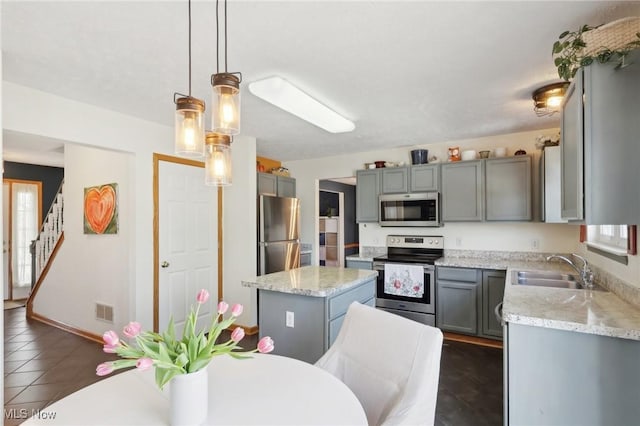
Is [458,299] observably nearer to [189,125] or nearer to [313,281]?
[313,281]

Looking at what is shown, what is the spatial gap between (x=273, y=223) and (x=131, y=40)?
8.90 feet

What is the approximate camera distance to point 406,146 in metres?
4.52

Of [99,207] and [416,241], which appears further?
[416,241]

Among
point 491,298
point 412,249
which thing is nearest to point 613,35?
point 491,298

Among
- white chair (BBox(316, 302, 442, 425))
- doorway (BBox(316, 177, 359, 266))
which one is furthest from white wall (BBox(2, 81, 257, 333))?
doorway (BBox(316, 177, 359, 266))

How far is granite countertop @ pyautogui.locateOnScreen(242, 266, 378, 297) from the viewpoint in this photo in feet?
7.27

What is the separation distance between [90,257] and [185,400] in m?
3.65

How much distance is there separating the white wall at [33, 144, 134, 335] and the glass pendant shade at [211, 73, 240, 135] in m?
2.32

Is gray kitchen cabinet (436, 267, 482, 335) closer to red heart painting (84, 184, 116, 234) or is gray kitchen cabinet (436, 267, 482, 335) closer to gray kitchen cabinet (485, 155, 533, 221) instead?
gray kitchen cabinet (485, 155, 533, 221)

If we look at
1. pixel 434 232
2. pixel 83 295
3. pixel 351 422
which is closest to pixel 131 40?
pixel 351 422

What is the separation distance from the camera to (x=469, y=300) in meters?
3.63

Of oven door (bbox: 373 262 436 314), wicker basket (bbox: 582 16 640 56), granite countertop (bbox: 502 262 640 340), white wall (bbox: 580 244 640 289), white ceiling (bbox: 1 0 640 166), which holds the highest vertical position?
white ceiling (bbox: 1 0 640 166)

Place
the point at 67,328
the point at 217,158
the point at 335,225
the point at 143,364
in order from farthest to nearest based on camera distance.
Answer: the point at 335,225
the point at 67,328
the point at 217,158
the point at 143,364

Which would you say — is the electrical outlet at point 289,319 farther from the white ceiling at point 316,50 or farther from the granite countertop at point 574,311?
the white ceiling at point 316,50
